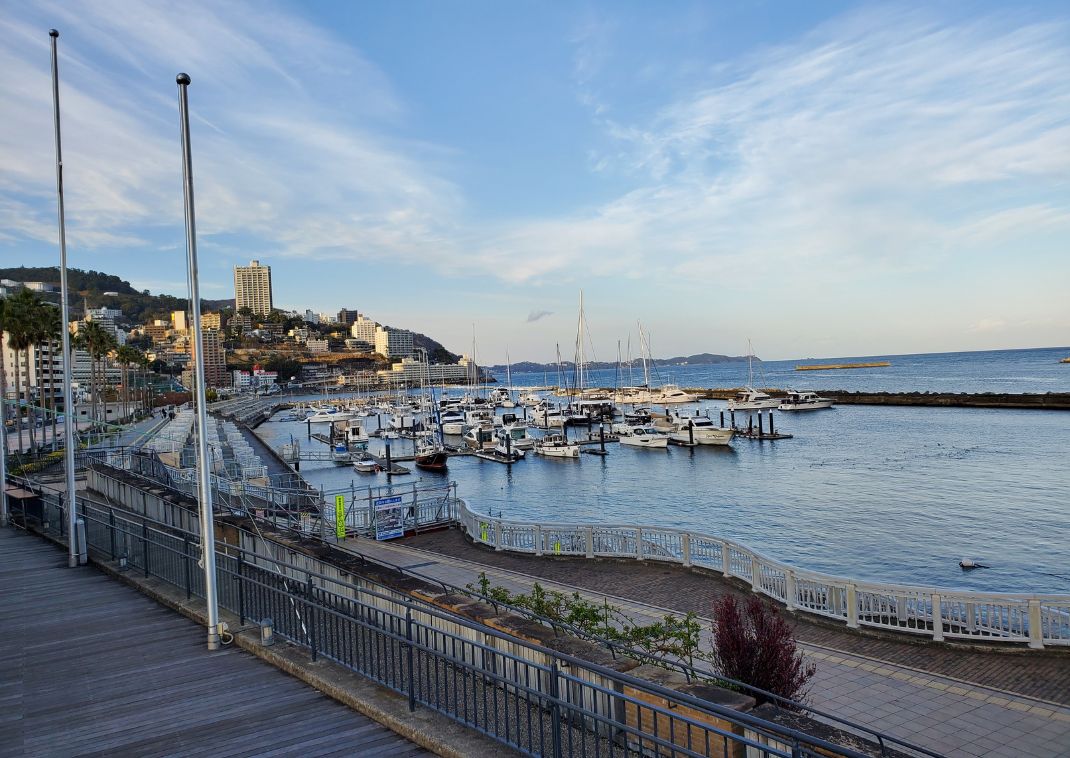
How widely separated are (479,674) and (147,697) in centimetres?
354

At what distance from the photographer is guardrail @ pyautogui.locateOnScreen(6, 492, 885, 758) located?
5.04m

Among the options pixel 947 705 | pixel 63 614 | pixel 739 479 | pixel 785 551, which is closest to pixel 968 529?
pixel 785 551

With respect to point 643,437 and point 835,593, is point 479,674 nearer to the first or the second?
point 835,593

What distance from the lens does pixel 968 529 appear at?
102 feet

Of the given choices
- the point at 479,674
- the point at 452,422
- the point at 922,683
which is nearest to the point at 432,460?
the point at 452,422

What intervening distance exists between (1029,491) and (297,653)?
43.4 meters

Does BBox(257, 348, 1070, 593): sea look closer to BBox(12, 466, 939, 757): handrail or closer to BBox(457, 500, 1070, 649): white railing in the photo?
BBox(457, 500, 1070, 649): white railing

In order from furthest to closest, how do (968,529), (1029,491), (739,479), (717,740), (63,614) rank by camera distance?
1. (739,479)
2. (1029,491)
3. (968,529)
4. (63,614)
5. (717,740)

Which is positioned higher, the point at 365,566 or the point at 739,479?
the point at 365,566

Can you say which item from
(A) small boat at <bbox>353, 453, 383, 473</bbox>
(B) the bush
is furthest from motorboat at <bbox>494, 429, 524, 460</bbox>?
(B) the bush

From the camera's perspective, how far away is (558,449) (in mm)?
66688

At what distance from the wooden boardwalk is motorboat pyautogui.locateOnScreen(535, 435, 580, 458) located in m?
55.9

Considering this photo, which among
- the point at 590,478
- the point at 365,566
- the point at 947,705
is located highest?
the point at 365,566

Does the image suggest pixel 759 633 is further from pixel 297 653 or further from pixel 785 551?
pixel 785 551
